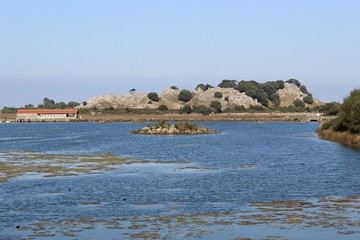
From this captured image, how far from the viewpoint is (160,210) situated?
1567 inches

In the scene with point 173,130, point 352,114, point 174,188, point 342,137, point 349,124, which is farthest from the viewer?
point 173,130

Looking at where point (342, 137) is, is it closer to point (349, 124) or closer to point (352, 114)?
point (349, 124)

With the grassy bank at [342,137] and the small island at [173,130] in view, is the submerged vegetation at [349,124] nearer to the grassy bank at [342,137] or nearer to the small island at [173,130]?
the grassy bank at [342,137]

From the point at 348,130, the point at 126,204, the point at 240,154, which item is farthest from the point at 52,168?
the point at 348,130

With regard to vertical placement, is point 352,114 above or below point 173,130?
above

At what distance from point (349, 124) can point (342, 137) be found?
6.75m

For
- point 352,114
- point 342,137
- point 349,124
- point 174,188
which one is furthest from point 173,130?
point 174,188

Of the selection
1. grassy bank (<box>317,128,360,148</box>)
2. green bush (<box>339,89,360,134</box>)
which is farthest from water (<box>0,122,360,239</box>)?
green bush (<box>339,89,360,134</box>)

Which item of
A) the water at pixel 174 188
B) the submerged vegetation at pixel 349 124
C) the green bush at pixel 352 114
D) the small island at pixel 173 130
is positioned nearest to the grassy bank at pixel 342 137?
the submerged vegetation at pixel 349 124

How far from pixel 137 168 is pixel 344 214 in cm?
3442

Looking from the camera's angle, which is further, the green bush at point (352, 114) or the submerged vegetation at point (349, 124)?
the submerged vegetation at point (349, 124)

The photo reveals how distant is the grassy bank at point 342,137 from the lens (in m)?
103

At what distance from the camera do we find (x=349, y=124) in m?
108

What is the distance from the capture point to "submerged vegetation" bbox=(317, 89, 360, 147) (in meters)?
103
